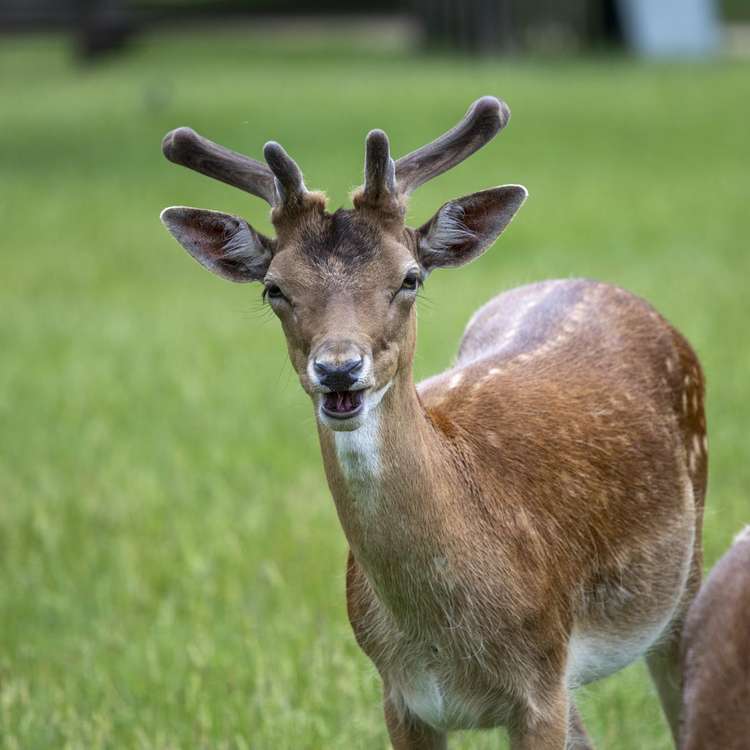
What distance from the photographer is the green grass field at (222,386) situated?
5.89 m

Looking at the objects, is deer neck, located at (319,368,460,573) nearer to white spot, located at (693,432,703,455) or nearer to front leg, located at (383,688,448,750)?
front leg, located at (383,688,448,750)

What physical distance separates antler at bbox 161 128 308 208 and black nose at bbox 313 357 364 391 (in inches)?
25.6

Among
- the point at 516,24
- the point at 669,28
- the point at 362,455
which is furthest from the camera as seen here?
the point at 516,24

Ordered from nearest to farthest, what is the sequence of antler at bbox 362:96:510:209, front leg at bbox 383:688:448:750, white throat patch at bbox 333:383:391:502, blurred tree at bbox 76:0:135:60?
white throat patch at bbox 333:383:391:502, antler at bbox 362:96:510:209, front leg at bbox 383:688:448:750, blurred tree at bbox 76:0:135:60

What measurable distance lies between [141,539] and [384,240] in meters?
3.81

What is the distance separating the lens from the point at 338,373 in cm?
387

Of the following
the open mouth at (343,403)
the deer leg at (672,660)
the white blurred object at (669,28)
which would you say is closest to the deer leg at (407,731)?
the deer leg at (672,660)

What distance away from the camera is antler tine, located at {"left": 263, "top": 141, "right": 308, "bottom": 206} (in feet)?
14.0

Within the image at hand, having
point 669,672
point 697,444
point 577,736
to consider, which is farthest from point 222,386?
point 577,736

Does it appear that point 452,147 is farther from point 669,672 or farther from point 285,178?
point 669,672

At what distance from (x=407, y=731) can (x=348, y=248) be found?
144 cm

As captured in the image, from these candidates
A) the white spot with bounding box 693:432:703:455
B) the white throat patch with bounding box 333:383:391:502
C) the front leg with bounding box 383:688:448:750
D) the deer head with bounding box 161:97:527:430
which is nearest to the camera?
the deer head with bounding box 161:97:527:430

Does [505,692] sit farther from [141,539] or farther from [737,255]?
[737,255]

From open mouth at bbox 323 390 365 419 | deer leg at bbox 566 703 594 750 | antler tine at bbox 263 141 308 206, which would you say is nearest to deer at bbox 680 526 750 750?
deer leg at bbox 566 703 594 750
